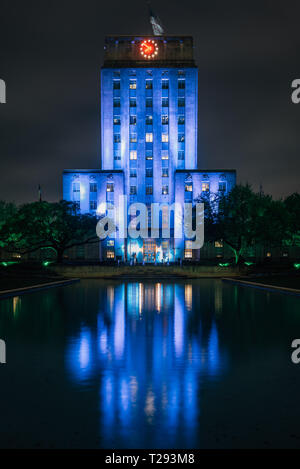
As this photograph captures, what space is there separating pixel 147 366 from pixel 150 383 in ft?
4.45

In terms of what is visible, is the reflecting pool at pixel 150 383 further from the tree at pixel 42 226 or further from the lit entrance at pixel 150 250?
the lit entrance at pixel 150 250

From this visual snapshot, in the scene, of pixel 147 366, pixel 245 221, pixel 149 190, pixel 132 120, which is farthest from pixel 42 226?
pixel 147 366

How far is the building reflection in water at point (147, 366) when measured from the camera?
638 centimetres

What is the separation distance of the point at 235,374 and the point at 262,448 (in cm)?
328

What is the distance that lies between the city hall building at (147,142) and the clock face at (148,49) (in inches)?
8.5

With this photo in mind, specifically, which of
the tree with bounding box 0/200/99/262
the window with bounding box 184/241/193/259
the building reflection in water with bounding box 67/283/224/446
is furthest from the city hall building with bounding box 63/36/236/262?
the building reflection in water with bounding box 67/283/224/446

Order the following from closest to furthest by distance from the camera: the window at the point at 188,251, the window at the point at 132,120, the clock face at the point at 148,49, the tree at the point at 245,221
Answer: the tree at the point at 245,221, the window at the point at 188,251, the window at the point at 132,120, the clock face at the point at 148,49

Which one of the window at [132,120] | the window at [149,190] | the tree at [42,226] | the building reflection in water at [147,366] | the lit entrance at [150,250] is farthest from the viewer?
the window at [132,120]

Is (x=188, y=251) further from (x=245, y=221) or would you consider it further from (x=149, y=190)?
(x=245, y=221)

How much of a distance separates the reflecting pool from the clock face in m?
82.5

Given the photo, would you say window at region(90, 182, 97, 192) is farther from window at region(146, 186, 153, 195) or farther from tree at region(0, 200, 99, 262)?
tree at region(0, 200, 99, 262)

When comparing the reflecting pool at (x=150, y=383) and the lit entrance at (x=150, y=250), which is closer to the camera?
the reflecting pool at (x=150, y=383)

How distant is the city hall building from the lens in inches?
3241

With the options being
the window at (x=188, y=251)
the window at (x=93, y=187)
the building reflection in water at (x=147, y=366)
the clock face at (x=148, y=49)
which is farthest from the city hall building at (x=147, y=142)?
the building reflection in water at (x=147, y=366)
